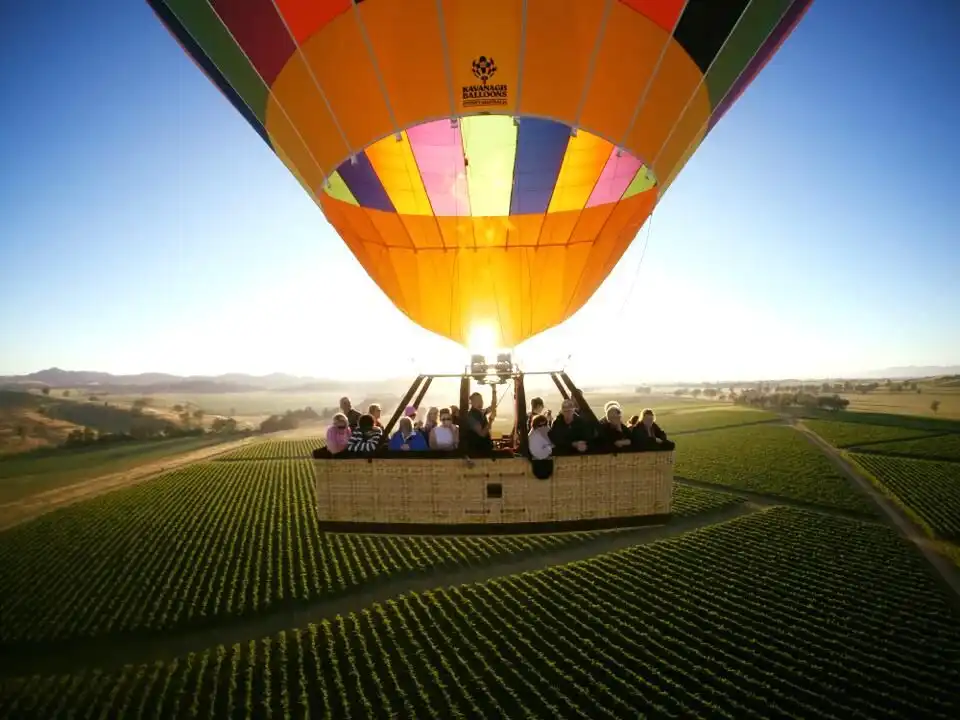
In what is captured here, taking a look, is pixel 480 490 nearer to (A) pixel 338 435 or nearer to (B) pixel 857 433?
(A) pixel 338 435

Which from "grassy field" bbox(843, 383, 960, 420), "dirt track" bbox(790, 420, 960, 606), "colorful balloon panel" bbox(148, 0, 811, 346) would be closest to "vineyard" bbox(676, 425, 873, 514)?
"dirt track" bbox(790, 420, 960, 606)

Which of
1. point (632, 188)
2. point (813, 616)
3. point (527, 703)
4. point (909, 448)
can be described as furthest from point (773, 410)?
point (632, 188)

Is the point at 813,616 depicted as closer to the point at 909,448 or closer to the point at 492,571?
the point at 492,571

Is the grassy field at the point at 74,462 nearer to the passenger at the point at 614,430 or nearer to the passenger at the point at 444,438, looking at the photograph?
the passenger at the point at 444,438

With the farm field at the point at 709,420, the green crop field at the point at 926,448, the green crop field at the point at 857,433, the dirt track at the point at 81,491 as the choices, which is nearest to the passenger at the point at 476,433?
the dirt track at the point at 81,491

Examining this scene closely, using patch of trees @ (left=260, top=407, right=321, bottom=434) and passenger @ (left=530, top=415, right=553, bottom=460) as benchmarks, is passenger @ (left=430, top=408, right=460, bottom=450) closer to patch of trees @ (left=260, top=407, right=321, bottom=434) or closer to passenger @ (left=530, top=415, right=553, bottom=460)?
passenger @ (left=530, top=415, right=553, bottom=460)

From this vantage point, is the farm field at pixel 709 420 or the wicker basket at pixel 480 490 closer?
the wicker basket at pixel 480 490

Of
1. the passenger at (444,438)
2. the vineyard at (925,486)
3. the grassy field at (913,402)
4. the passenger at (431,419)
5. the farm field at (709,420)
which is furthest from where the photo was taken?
the grassy field at (913,402)
